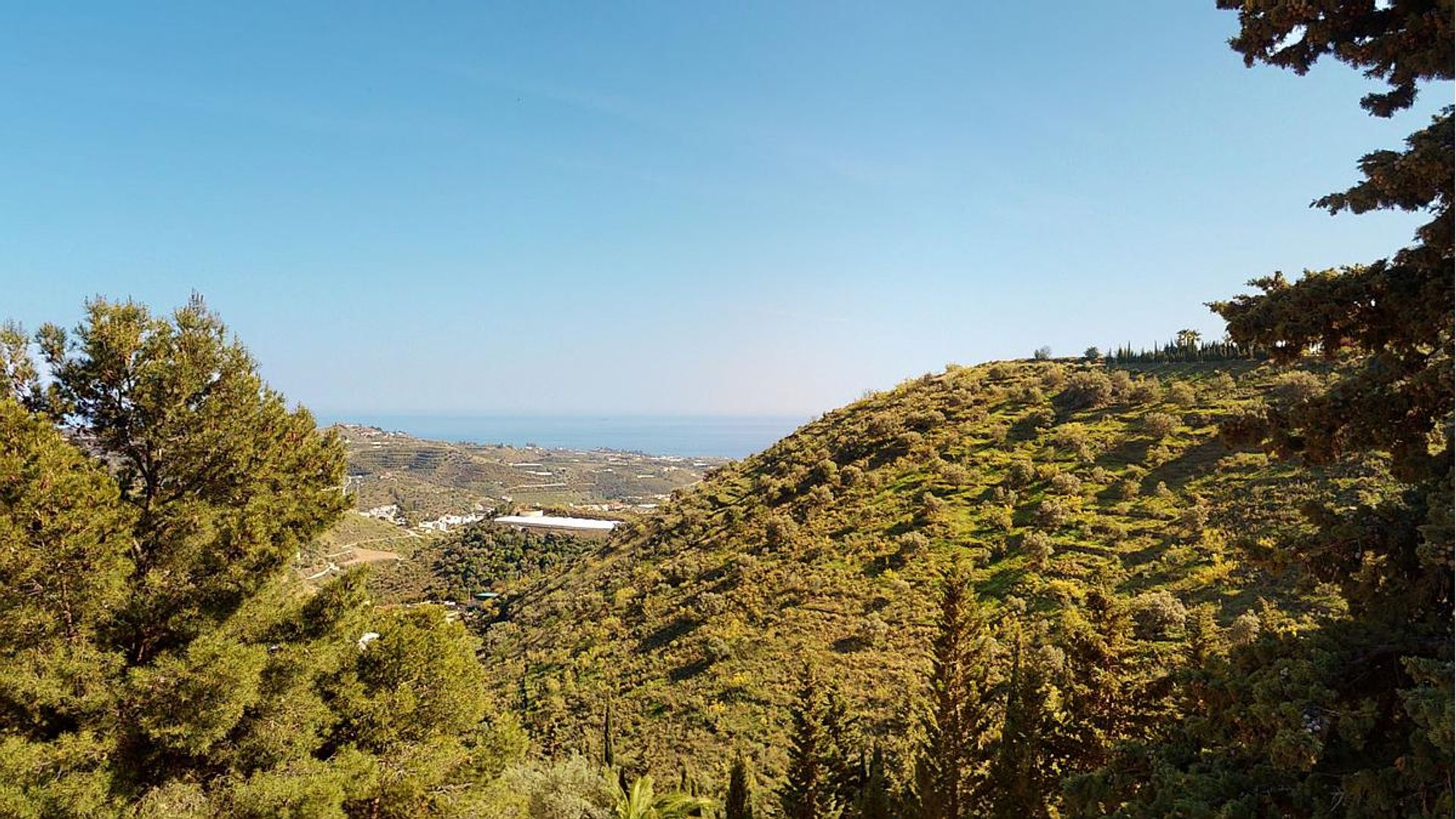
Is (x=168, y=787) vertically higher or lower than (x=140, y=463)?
lower

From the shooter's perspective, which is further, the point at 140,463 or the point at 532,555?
the point at 532,555

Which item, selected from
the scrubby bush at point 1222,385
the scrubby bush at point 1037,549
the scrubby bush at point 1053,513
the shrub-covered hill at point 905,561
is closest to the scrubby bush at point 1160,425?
the shrub-covered hill at point 905,561

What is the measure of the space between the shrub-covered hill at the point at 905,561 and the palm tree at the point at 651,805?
518cm

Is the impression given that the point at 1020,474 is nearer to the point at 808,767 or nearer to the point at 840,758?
the point at 840,758

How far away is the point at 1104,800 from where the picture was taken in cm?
482

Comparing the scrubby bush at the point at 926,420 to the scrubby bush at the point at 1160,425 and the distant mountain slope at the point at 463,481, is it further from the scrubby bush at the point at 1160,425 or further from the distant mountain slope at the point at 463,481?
the distant mountain slope at the point at 463,481

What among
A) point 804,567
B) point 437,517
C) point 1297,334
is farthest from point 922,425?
point 437,517

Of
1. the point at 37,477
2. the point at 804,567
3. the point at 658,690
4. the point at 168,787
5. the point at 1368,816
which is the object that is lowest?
the point at 658,690

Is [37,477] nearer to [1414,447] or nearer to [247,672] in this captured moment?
[247,672]

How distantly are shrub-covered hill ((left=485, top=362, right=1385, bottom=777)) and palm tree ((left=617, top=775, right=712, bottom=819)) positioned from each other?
518 centimetres

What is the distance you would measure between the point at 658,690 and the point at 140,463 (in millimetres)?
20303

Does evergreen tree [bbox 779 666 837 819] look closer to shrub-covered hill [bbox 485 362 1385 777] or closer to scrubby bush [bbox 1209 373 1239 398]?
shrub-covered hill [bbox 485 362 1385 777]

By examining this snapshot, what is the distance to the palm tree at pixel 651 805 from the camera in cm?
1389

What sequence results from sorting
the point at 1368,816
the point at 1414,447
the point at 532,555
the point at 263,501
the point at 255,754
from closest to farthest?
the point at 1368,816, the point at 1414,447, the point at 255,754, the point at 263,501, the point at 532,555
